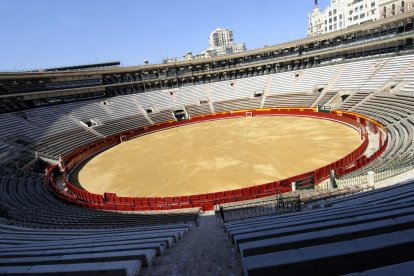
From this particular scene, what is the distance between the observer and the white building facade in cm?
8431

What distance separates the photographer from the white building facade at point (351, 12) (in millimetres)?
84312

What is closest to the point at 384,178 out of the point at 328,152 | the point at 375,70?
the point at 328,152

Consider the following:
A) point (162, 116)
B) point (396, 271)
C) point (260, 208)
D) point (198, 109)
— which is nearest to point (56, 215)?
point (260, 208)

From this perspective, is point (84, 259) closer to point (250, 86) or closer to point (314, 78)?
point (314, 78)

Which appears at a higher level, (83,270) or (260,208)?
(83,270)

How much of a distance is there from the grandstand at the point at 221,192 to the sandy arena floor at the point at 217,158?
2.86 meters

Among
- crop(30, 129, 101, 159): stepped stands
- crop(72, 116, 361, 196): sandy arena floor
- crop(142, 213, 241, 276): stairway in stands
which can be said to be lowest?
crop(72, 116, 361, 196): sandy arena floor

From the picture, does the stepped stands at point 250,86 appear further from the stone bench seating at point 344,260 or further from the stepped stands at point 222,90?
the stone bench seating at point 344,260

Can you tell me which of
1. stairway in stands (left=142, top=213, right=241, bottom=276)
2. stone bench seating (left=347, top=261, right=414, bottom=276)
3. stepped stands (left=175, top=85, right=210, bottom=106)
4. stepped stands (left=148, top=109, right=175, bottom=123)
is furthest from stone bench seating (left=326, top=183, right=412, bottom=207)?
stepped stands (left=175, top=85, right=210, bottom=106)

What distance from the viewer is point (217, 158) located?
1367 inches

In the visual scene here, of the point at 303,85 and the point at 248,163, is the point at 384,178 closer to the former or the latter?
the point at 248,163

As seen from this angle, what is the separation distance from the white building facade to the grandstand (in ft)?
126

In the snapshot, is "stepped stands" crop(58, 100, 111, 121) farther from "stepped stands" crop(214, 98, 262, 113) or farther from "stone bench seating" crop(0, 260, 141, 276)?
"stone bench seating" crop(0, 260, 141, 276)

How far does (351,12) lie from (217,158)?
316 feet
